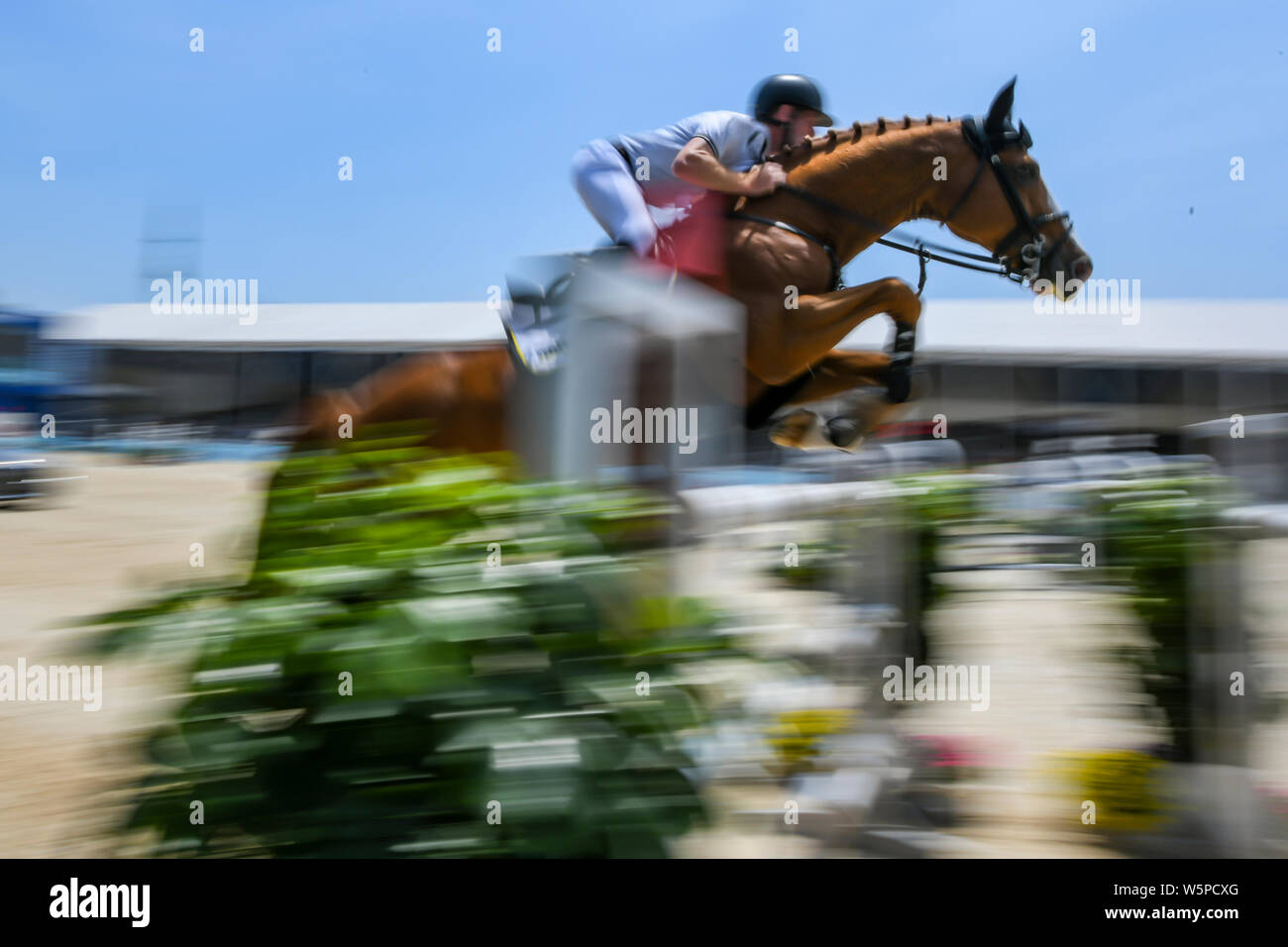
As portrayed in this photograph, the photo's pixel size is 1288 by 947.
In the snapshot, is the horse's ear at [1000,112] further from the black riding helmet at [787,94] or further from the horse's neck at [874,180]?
the black riding helmet at [787,94]

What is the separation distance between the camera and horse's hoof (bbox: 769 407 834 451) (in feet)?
11.4

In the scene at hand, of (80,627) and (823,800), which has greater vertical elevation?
(80,627)

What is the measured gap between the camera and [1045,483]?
2244mm

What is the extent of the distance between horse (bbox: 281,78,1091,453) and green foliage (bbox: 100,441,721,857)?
2.04 meters

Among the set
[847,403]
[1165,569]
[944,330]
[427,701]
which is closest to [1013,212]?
[847,403]

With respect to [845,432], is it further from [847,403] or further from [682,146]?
[682,146]

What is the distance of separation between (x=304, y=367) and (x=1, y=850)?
1287 cm

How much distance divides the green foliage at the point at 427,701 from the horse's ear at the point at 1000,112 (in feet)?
9.59

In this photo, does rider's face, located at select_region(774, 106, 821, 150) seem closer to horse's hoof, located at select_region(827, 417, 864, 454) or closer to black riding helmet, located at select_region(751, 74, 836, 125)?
black riding helmet, located at select_region(751, 74, 836, 125)

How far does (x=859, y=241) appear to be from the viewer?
11.5 ft

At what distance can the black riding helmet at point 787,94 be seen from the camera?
343 cm

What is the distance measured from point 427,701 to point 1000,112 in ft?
10.7
